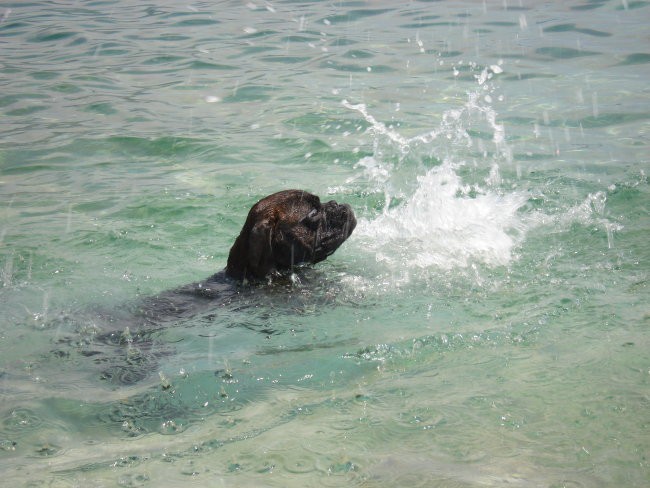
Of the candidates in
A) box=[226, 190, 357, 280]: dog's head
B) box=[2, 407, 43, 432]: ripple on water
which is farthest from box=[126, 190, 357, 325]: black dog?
box=[2, 407, 43, 432]: ripple on water

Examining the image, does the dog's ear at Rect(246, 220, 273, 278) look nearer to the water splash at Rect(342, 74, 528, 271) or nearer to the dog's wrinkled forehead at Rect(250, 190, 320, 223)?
the dog's wrinkled forehead at Rect(250, 190, 320, 223)

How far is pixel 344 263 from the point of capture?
7.45 metres

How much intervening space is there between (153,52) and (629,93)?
8754mm

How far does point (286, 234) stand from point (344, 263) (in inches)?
37.3

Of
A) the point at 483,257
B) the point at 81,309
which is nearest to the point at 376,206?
the point at 483,257

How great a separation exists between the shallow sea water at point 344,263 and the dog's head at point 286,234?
0.22 metres

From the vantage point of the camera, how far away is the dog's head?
21.3 feet

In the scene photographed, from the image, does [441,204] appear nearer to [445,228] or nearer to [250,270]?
[445,228]

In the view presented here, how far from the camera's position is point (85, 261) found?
25.3 ft

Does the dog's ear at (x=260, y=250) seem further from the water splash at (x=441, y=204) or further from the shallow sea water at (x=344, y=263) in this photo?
the water splash at (x=441, y=204)

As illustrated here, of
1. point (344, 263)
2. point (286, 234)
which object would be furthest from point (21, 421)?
point (344, 263)

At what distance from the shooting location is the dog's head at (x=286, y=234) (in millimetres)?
6484

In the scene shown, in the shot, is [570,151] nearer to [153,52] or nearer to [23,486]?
[23,486]


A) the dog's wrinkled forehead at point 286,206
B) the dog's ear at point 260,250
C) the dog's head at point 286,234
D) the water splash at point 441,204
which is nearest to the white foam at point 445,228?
the water splash at point 441,204
